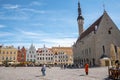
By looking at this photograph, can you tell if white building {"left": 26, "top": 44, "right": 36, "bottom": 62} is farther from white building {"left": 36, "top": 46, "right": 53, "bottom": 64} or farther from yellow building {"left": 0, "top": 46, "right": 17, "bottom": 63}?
yellow building {"left": 0, "top": 46, "right": 17, "bottom": 63}

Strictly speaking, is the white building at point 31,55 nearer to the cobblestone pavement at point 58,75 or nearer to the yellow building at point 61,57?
the yellow building at point 61,57

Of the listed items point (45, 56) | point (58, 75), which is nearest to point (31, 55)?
point (45, 56)

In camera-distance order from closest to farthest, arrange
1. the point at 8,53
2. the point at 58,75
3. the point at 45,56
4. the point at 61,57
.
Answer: the point at 58,75 < the point at 8,53 < the point at 45,56 < the point at 61,57

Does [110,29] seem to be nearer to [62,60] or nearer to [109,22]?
[109,22]

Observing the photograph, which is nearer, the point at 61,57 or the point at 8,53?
the point at 8,53

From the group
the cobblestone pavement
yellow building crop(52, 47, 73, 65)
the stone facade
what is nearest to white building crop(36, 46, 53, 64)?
the stone facade

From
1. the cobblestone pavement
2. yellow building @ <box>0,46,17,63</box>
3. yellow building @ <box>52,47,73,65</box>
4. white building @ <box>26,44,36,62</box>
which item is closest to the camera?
the cobblestone pavement

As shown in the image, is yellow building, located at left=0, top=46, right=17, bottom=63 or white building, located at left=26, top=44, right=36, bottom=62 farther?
white building, located at left=26, top=44, right=36, bottom=62

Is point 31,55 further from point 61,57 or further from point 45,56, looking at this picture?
point 61,57

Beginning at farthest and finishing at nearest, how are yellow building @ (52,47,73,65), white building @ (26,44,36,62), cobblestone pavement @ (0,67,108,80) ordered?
yellow building @ (52,47,73,65)
white building @ (26,44,36,62)
cobblestone pavement @ (0,67,108,80)

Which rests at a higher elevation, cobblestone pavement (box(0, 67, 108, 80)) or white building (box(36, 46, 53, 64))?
white building (box(36, 46, 53, 64))

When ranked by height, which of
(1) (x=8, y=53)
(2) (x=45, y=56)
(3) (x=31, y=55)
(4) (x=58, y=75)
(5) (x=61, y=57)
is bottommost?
(4) (x=58, y=75)

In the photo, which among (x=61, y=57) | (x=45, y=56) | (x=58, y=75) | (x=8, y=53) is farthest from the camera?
(x=61, y=57)

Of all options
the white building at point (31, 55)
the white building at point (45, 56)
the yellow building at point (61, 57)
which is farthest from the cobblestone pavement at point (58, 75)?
the white building at point (31, 55)
